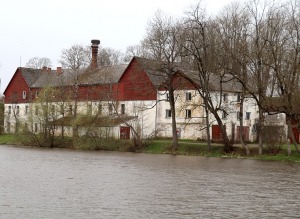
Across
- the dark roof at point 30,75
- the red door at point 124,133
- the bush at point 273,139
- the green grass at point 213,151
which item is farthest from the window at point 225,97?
the dark roof at point 30,75

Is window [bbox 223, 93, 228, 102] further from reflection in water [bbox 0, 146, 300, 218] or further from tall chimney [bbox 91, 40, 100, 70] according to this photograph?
tall chimney [bbox 91, 40, 100, 70]

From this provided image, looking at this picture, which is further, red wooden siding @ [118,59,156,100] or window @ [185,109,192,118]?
red wooden siding @ [118,59,156,100]

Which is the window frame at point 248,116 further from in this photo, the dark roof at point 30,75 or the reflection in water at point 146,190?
the dark roof at point 30,75

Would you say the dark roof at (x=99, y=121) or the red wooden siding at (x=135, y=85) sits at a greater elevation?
the red wooden siding at (x=135, y=85)

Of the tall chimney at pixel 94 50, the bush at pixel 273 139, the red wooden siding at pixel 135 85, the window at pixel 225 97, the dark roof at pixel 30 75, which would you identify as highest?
the tall chimney at pixel 94 50

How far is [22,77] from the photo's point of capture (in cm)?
8919

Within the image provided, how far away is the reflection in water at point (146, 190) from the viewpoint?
20828 mm

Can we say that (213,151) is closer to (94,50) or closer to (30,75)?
(94,50)

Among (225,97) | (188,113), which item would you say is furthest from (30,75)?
(225,97)

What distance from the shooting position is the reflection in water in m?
20.8

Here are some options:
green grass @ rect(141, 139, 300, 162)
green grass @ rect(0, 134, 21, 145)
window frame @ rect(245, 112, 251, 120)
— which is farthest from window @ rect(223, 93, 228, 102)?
green grass @ rect(0, 134, 21, 145)

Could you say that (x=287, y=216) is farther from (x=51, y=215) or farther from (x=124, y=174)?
(x=124, y=174)

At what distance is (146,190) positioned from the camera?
2677 centimetres

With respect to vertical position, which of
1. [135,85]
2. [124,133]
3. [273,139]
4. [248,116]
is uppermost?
[135,85]
